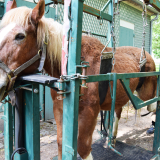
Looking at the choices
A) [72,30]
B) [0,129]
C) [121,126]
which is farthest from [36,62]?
[121,126]

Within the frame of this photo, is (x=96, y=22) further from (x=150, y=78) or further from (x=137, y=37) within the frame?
(x=137, y=37)

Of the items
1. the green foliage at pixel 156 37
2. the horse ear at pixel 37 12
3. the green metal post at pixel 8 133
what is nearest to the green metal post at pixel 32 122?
the green metal post at pixel 8 133

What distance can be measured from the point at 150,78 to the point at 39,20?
280 centimetres

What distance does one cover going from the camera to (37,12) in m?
1.43

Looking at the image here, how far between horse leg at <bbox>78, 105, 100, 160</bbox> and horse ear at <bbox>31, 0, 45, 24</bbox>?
111 centimetres

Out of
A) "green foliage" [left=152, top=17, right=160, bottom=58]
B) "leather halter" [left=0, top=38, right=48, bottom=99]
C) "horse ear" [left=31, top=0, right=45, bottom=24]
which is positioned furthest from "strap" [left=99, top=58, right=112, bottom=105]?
"green foliage" [left=152, top=17, right=160, bottom=58]

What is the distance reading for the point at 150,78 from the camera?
3.46 metres

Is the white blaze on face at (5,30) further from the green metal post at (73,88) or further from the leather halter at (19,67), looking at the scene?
the green metal post at (73,88)

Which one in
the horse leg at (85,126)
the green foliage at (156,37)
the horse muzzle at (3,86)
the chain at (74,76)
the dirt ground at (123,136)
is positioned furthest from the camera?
the green foliage at (156,37)

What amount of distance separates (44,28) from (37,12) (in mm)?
177

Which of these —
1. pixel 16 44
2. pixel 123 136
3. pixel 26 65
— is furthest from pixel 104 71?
pixel 123 136

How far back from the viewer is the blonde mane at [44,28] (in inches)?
57.6

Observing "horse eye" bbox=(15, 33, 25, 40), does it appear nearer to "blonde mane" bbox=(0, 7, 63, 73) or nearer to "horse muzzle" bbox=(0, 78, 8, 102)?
"blonde mane" bbox=(0, 7, 63, 73)

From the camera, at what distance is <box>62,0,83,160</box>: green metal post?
3.38ft
